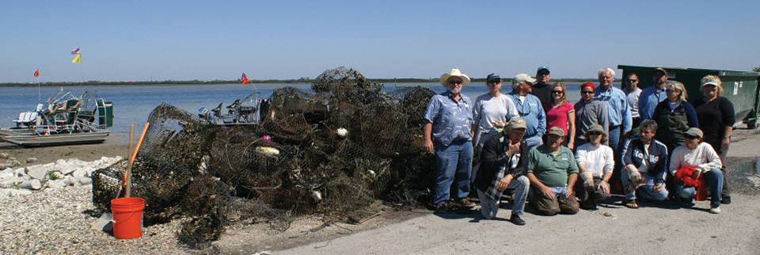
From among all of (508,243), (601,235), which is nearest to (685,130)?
(601,235)

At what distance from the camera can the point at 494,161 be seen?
608 centimetres

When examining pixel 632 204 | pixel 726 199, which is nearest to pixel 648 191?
pixel 632 204

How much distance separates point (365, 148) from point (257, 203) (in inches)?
60.2

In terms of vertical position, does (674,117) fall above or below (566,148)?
above

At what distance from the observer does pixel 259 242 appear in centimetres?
548

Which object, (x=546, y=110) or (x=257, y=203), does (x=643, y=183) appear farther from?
(x=257, y=203)

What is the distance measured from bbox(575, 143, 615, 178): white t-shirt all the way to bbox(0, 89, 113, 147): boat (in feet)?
55.0

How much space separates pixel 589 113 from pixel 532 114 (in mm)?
822

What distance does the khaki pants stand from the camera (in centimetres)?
632

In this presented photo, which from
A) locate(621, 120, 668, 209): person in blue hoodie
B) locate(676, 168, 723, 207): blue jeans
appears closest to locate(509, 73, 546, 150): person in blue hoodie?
locate(621, 120, 668, 209): person in blue hoodie

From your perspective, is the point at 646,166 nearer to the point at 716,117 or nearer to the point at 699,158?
the point at 699,158

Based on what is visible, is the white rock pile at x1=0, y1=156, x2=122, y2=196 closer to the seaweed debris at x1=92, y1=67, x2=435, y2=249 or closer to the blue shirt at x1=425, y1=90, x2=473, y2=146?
the seaweed debris at x1=92, y1=67, x2=435, y2=249

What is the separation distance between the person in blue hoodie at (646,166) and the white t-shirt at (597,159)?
0.26 metres

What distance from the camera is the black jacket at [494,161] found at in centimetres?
609
